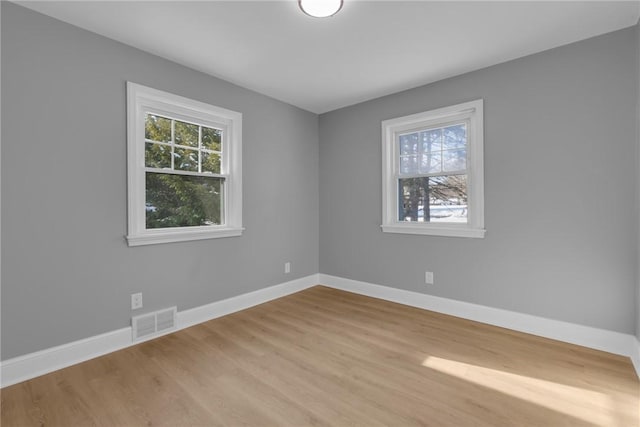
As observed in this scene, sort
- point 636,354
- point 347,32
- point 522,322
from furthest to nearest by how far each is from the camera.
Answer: point 522,322 < point 347,32 < point 636,354

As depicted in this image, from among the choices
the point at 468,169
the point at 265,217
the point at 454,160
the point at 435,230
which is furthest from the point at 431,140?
the point at 265,217

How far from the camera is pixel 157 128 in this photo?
2777mm

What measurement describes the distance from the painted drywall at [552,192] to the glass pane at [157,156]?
271 centimetres

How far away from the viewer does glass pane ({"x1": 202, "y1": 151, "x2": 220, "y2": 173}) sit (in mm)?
3163

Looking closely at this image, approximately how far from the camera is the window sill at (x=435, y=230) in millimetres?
3041

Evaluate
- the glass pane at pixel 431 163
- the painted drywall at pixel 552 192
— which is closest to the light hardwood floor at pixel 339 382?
the painted drywall at pixel 552 192

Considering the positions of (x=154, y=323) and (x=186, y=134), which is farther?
(x=186, y=134)

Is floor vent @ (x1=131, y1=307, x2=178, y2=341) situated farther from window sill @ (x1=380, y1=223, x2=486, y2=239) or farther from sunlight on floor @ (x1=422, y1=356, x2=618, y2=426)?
window sill @ (x1=380, y1=223, x2=486, y2=239)

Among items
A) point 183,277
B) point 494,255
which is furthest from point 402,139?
point 183,277

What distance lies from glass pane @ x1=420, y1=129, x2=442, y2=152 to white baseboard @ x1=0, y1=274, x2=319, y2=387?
2813 mm

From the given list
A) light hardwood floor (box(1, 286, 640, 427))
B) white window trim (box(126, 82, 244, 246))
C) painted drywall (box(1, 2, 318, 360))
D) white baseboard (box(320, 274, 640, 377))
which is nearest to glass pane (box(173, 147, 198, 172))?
white window trim (box(126, 82, 244, 246))

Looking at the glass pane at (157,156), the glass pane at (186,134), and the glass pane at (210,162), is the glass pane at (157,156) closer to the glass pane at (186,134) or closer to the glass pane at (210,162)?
the glass pane at (186,134)

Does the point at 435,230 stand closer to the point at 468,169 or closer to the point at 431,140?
the point at 468,169

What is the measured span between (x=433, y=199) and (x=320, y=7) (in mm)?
2332
